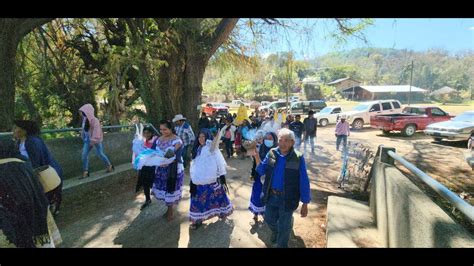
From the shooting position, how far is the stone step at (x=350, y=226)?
2891 mm

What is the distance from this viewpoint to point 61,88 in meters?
9.14

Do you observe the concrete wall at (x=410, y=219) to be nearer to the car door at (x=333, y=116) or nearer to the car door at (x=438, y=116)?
the car door at (x=438, y=116)

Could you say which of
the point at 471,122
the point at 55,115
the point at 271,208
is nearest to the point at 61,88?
the point at 55,115

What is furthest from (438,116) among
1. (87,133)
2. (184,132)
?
(87,133)

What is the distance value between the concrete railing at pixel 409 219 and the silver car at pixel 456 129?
9.96 meters

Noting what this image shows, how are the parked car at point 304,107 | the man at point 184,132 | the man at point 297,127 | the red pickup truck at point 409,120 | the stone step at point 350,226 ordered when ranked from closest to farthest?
the stone step at point 350,226 → the man at point 184,132 → the man at point 297,127 → the red pickup truck at point 409,120 → the parked car at point 304,107

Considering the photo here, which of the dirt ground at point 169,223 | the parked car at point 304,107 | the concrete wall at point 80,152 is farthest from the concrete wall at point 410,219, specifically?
the parked car at point 304,107

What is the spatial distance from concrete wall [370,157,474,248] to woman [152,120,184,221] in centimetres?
276

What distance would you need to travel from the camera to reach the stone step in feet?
9.48

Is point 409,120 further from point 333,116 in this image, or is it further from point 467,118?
point 333,116

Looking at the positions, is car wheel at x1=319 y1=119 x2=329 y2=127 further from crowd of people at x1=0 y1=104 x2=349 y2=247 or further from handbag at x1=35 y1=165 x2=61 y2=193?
handbag at x1=35 y1=165 x2=61 y2=193

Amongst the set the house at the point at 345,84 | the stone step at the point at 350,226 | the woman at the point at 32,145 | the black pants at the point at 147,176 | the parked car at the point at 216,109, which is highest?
the house at the point at 345,84

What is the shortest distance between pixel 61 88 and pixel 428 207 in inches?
404
